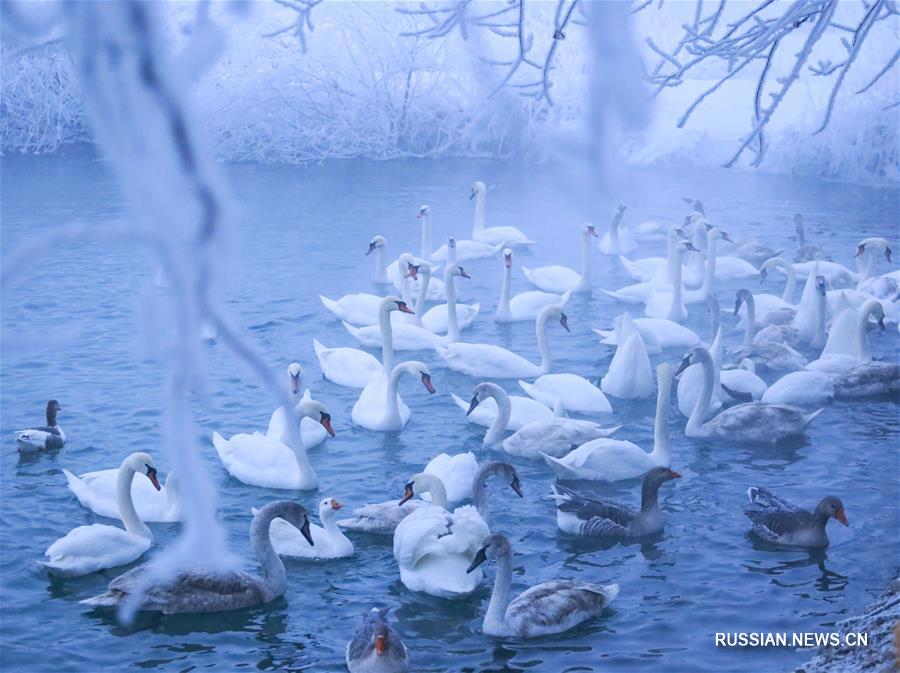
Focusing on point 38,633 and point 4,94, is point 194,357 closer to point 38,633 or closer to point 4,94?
point 38,633

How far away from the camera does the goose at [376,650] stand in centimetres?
418

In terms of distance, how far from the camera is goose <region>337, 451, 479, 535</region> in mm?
5730

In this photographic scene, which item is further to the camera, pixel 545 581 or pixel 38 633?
pixel 545 581

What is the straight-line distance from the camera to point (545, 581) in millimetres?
5172

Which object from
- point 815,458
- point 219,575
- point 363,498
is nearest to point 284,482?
point 363,498

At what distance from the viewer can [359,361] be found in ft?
28.1

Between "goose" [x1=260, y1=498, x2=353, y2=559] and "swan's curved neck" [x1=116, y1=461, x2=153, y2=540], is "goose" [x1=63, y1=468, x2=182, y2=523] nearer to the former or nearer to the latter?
"swan's curved neck" [x1=116, y1=461, x2=153, y2=540]

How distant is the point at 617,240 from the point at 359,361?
5710 millimetres

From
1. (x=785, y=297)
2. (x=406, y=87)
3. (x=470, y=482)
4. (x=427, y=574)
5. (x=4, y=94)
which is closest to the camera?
(x=427, y=574)

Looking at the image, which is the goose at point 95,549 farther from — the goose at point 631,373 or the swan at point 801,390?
→ the swan at point 801,390

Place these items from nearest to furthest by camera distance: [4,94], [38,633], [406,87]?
1. [38,633]
2. [4,94]
3. [406,87]

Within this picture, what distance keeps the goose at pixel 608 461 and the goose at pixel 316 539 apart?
145cm

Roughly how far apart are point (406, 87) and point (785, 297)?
27.2 ft

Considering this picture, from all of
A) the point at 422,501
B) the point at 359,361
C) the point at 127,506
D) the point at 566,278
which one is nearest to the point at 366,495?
the point at 422,501
